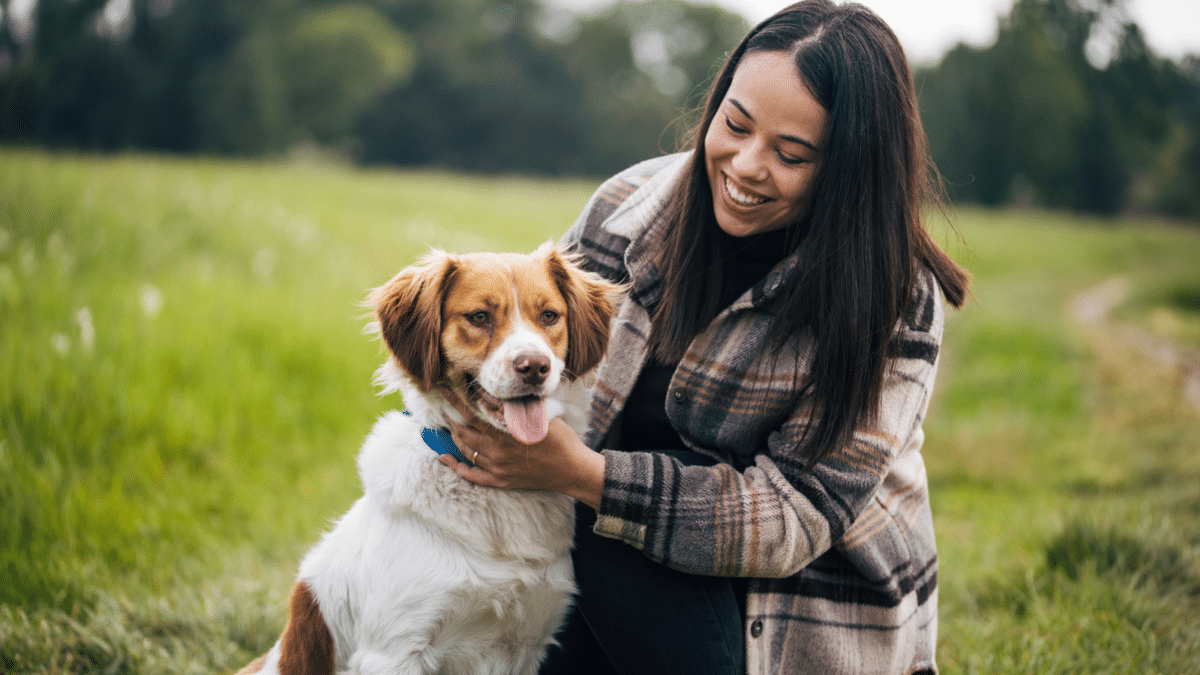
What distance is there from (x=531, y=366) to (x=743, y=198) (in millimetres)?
795

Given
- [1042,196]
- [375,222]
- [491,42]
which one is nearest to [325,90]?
[491,42]

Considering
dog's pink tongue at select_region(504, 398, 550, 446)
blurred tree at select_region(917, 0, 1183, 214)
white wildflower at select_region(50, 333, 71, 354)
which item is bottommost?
white wildflower at select_region(50, 333, 71, 354)

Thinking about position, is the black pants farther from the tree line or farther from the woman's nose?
the tree line

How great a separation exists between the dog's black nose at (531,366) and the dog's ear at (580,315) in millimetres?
269

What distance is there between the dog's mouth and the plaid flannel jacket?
8.1 inches

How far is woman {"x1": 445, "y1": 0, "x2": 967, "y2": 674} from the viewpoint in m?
1.87

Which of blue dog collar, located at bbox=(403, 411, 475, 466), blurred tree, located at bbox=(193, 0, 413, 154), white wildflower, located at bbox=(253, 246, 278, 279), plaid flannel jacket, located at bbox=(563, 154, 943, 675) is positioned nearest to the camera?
plaid flannel jacket, located at bbox=(563, 154, 943, 675)

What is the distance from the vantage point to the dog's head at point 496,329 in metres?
1.81

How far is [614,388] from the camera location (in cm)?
218

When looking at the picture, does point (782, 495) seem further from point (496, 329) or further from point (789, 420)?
point (496, 329)

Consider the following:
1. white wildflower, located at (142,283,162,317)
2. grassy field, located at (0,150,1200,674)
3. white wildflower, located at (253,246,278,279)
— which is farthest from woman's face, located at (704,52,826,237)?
white wildflower, located at (253,246,278,279)

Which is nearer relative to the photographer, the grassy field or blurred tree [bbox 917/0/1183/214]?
the grassy field

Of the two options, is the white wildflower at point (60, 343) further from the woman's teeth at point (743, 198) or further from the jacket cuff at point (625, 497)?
the woman's teeth at point (743, 198)

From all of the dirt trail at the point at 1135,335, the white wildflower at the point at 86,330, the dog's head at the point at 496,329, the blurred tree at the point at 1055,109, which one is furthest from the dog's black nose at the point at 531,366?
the blurred tree at the point at 1055,109
